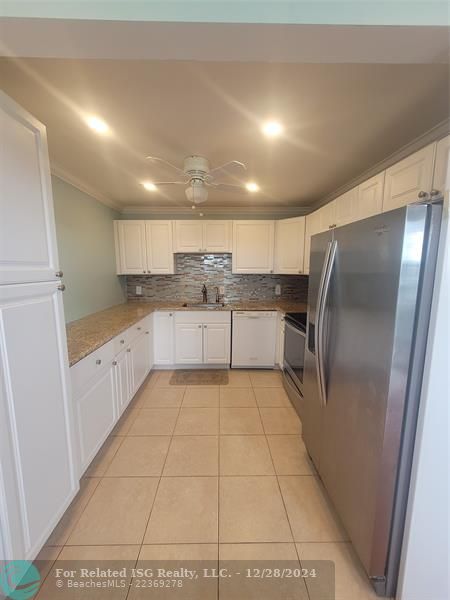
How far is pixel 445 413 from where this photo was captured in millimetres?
855

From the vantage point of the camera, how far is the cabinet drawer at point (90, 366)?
4.65 feet

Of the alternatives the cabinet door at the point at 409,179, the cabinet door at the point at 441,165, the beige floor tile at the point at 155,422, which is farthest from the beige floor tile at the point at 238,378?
the cabinet door at the point at 441,165

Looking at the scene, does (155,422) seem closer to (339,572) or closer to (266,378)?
(266,378)

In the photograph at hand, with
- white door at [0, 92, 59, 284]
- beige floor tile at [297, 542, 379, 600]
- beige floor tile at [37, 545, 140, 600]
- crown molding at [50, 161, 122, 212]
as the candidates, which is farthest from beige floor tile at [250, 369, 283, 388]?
crown molding at [50, 161, 122, 212]

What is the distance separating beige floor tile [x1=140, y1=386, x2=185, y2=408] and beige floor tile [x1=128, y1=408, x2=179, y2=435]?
0.07 meters

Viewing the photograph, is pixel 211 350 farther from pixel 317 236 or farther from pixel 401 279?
pixel 401 279

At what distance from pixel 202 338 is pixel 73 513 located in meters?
2.05

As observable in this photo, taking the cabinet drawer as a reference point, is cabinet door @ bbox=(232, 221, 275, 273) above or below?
above

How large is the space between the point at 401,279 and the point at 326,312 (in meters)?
0.52

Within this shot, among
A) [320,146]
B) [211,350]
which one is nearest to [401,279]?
[320,146]

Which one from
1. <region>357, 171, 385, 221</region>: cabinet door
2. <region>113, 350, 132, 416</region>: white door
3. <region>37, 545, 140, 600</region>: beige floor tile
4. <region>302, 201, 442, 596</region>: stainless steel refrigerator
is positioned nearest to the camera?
<region>302, 201, 442, 596</region>: stainless steel refrigerator

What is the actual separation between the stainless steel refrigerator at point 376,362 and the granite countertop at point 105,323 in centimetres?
148

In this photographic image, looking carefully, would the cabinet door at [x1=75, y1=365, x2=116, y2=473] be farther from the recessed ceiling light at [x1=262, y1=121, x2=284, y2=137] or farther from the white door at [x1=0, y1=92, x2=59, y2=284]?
the recessed ceiling light at [x1=262, y1=121, x2=284, y2=137]

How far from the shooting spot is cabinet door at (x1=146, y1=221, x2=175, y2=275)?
3287 millimetres
